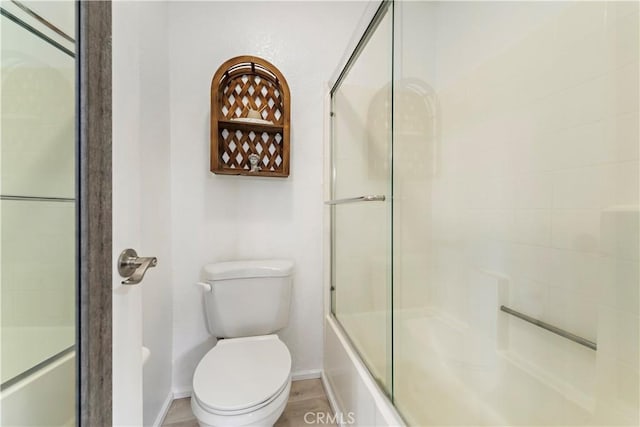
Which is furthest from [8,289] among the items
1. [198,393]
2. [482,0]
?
[482,0]

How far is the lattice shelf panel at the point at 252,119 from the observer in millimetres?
1403

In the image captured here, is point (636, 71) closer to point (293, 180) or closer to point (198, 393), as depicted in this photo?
point (293, 180)

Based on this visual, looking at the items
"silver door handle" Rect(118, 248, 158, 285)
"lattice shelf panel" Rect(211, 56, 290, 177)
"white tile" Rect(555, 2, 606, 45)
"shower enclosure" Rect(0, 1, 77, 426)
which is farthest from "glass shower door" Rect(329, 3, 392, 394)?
"shower enclosure" Rect(0, 1, 77, 426)

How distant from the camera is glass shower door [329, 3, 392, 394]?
1.01 metres

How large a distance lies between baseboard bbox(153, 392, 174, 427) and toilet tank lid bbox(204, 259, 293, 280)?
65 cm

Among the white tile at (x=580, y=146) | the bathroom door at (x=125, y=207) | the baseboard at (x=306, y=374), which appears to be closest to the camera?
the bathroom door at (x=125, y=207)

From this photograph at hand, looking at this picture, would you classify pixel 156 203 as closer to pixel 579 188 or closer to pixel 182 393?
pixel 182 393

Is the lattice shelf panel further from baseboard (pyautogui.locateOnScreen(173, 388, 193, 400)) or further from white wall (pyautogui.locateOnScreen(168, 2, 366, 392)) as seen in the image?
baseboard (pyautogui.locateOnScreen(173, 388, 193, 400))

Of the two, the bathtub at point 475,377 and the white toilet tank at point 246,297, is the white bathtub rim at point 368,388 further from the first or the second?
the white toilet tank at point 246,297

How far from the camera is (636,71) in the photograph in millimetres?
667

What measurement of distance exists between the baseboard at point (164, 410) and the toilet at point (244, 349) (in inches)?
16.1

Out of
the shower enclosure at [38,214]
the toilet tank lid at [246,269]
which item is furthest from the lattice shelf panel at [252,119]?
the shower enclosure at [38,214]

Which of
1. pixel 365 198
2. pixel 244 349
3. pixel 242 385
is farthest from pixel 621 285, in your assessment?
pixel 244 349

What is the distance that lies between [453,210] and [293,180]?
2.86ft
